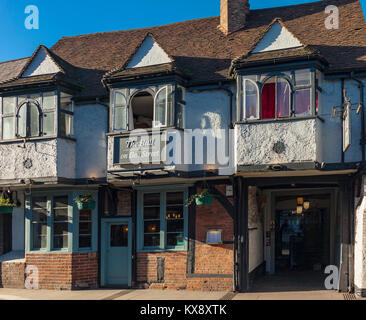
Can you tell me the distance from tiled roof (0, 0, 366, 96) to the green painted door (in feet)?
13.6

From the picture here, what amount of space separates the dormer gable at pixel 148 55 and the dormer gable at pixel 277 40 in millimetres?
2742

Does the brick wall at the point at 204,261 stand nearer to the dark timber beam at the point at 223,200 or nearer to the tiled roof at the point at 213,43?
the dark timber beam at the point at 223,200

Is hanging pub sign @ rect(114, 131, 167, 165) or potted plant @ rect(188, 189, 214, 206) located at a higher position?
hanging pub sign @ rect(114, 131, 167, 165)

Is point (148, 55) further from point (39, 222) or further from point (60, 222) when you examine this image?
point (39, 222)

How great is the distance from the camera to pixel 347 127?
44.2ft

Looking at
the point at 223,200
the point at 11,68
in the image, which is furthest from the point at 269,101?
the point at 11,68

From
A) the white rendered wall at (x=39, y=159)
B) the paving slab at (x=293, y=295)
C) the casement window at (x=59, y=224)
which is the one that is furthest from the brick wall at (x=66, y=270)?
the paving slab at (x=293, y=295)

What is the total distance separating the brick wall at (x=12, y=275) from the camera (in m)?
17.4

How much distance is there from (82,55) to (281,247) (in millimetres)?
9922

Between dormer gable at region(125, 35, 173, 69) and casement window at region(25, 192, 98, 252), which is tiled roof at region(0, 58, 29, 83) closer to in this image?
casement window at region(25, 192, 98, 252)

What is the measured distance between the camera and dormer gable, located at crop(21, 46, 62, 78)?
57.2 feet

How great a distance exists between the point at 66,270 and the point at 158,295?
10.4 ft

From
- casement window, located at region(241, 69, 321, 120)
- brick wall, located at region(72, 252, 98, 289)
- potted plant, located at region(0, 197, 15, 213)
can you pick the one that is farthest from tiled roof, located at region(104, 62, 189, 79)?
brick wall, located at region(72, 252, 98, 289)

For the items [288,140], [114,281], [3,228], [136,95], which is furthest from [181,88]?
[3,228]
